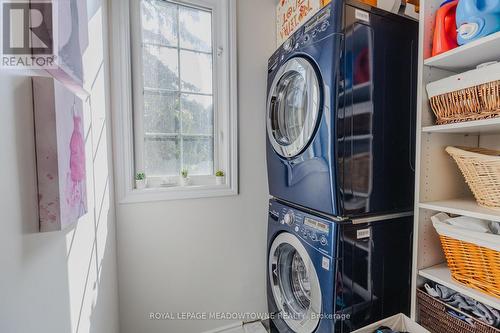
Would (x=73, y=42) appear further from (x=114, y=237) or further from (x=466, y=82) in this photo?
(x=466, y=82)

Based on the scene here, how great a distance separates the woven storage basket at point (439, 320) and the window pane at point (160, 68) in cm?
178

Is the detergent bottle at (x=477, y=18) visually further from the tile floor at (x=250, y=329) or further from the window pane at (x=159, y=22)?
the tile floor at (x=250, y=329)

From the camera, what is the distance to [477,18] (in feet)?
2.69

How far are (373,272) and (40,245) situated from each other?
4.08 feet

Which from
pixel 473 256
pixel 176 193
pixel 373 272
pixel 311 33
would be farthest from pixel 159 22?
pixel 473 256

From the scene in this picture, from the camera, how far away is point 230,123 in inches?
62.0

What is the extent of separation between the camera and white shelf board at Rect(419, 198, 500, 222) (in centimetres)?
→ 81

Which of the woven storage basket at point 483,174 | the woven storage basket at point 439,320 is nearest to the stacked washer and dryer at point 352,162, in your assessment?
the woven storage basket at point 439,320

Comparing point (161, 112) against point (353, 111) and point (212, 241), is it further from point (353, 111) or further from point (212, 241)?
point (353, 111)

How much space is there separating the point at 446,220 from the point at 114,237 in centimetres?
168

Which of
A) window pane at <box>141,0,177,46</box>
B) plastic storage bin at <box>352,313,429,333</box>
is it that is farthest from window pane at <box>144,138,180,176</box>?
plastic storage bin at <box>352,313,429,333</box>

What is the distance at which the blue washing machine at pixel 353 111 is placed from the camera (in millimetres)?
956

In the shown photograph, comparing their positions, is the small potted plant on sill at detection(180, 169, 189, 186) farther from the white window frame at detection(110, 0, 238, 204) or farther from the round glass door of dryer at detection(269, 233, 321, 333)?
the round glass door of dryer at detection(269, 233, 321, 333)

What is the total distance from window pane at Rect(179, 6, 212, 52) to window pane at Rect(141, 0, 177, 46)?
5 centimetres
